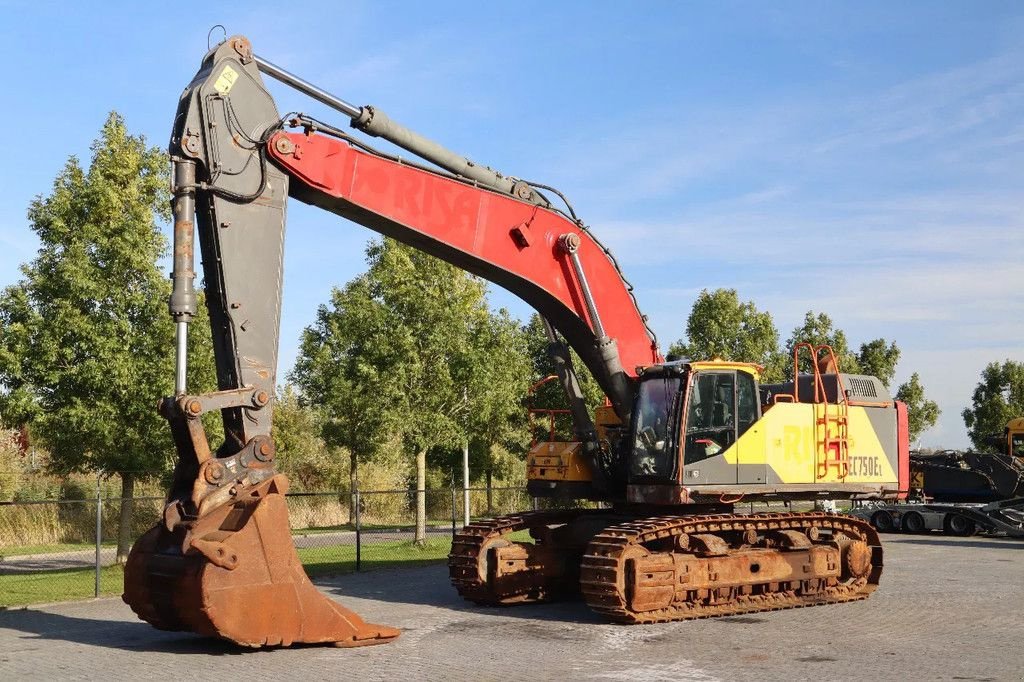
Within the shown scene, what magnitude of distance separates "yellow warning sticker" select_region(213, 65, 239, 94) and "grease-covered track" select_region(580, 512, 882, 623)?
646 cm

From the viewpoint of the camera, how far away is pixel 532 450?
589 inches

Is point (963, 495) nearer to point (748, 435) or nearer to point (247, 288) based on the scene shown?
point (748, 435)

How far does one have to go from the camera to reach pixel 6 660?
35.6ft

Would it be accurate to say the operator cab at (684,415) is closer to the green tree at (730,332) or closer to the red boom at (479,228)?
the red boom at (479,228)

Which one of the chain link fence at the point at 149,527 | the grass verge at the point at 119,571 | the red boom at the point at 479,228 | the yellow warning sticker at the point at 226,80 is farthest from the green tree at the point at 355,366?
the yellow warning sticker at the point at 226,80

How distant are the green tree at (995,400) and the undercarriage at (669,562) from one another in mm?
47115

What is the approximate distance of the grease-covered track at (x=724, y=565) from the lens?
12688mm

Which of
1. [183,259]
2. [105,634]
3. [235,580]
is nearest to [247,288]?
[183,259]

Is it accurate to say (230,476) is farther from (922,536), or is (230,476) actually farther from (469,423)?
(922,536)

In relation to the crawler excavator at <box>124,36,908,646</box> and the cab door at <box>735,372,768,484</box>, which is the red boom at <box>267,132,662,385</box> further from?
the cab door at <box>735,372,768,484</box>

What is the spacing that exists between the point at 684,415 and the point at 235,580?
228 inches

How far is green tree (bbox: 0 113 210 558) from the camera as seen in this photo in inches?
773

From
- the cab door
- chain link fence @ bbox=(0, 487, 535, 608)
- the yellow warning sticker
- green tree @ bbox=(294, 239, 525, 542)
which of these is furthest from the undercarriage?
green tree @ bbox=(294, 239, 525, 542)

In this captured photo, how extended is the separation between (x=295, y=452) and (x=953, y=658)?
1271 inches
